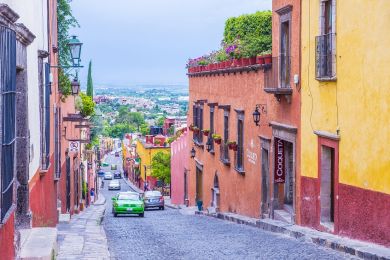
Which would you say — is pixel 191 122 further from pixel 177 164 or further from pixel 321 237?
pixel 321 237

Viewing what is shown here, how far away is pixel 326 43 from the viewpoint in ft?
49.1

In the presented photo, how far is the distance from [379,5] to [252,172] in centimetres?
1103

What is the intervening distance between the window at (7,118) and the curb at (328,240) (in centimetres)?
552

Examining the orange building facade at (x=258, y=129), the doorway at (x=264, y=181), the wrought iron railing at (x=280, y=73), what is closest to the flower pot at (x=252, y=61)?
the orange building facade at (x=258, y=129)

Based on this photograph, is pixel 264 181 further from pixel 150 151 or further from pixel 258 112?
pixel 150 151

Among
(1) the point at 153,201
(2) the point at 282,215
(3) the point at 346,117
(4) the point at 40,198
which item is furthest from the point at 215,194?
(3) the point at 346,117

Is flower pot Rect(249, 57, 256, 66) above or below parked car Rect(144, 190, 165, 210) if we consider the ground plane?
above

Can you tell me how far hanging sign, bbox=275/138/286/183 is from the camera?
64.3 feet

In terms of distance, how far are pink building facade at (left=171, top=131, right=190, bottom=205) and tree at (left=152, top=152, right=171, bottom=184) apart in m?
22.2

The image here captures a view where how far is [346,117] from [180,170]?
1070 inches

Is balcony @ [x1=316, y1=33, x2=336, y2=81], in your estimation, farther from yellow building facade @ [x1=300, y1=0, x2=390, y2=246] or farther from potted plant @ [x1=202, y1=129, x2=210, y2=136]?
potted plant @ [x1=202, y1=129, x2=210, y2=136]

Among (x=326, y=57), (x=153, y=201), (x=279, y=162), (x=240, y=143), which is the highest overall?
(x=326, y=57)

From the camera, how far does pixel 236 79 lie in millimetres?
24266

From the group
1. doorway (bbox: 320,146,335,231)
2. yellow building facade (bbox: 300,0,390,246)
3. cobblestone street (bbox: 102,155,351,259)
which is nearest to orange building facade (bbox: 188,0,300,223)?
yellow building facade (bbox: 300,0,390,246)
